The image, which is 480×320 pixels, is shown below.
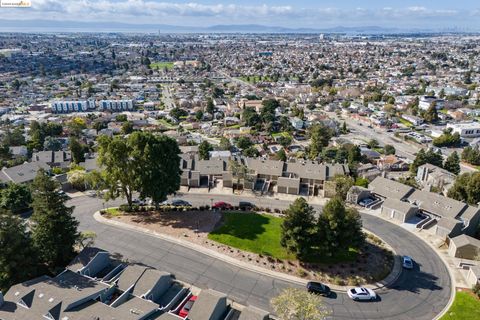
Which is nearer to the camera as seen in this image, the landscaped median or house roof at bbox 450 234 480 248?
the landscaped median

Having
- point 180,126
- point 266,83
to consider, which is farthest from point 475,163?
point 266,83

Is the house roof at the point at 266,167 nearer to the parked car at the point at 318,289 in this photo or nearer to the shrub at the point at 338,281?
the shrub at the point at 338,281

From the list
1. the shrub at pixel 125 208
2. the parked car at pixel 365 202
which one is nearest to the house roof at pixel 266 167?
the parked car at pixel 365 202

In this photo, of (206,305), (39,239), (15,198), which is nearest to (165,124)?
(15,198)

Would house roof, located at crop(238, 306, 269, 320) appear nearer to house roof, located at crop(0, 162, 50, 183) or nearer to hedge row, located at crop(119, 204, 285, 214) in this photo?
hedge row, located at crop(119, 204, 285, 214)

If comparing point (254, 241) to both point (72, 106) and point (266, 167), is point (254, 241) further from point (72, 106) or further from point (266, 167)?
point (72, 106)

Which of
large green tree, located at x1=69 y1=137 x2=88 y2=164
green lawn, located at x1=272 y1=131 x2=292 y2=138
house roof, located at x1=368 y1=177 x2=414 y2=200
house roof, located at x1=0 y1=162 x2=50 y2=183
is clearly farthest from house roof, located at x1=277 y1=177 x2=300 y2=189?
green lawn, located at x1=272 y1=131 x2=292 y2=138
